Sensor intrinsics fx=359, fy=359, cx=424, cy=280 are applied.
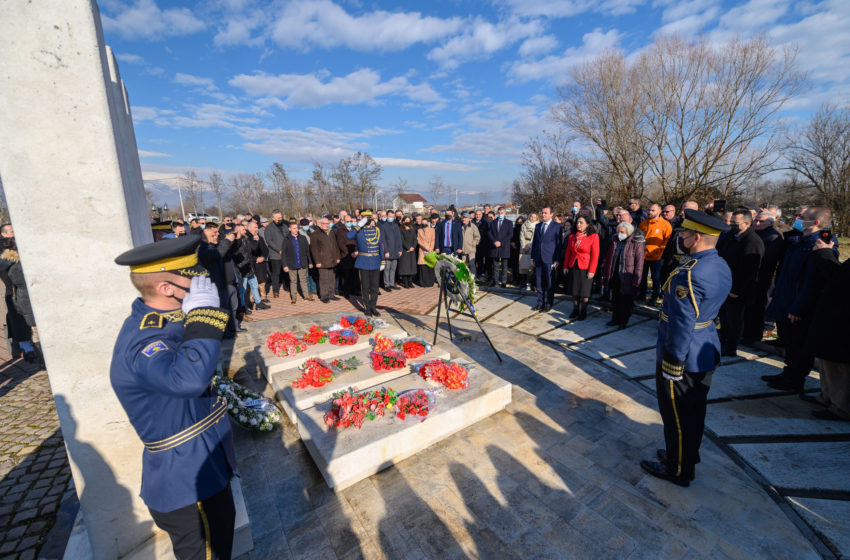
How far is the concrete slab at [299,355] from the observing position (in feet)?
16.0

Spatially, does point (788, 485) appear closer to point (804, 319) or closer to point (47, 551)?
point (804, 319)

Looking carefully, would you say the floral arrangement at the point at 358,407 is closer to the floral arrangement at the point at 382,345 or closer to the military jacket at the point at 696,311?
the floral arrangement at the point at 382,345

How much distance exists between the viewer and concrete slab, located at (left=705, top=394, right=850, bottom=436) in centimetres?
374

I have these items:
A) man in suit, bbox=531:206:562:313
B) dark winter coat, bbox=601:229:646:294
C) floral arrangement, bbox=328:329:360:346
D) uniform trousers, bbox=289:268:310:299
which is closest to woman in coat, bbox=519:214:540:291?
man in suit, bbox=531:206:562:313

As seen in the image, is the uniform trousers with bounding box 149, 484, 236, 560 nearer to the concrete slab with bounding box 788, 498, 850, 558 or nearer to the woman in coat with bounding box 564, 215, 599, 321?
the concrete slab with bounding box 788, 498, 850, 558

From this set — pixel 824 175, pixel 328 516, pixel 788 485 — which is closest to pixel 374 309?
pixel 328 516

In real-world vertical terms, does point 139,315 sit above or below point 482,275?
above

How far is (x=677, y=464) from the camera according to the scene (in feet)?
9.98

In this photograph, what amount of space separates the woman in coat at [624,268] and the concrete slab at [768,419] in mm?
2580

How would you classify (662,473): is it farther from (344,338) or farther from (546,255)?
(546,255)

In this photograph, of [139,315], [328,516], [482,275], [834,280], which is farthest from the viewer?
[482,275]

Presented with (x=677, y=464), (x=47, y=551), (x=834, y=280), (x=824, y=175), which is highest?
(x=824, y=175)

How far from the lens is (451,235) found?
10539 mm

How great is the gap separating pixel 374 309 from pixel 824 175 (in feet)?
88.3
